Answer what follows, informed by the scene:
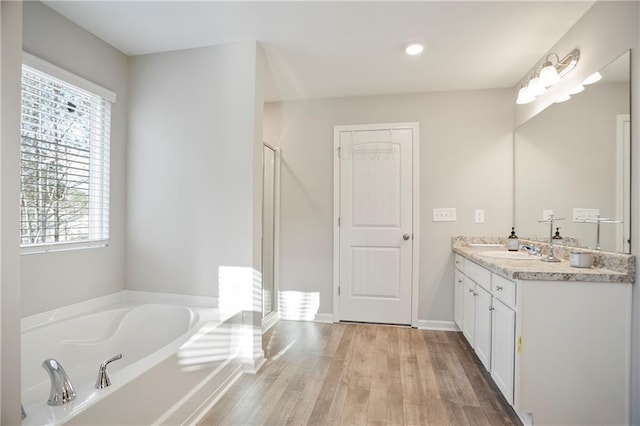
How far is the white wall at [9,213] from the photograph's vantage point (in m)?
0.87

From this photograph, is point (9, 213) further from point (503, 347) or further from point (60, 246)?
point (503, 347)

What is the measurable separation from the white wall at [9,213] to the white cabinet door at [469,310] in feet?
8.53

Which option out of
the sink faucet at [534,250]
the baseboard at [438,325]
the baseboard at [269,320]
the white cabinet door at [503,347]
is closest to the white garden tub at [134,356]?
the baseboard at [269,320]

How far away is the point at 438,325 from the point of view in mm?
3191

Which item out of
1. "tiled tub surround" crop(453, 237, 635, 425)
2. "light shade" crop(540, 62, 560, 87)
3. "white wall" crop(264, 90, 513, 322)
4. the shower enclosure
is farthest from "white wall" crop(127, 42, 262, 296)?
"light shade" crop(540, 62, 560, 87)

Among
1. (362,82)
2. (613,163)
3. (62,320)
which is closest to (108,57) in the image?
(62,320)

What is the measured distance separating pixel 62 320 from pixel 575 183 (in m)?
3.55

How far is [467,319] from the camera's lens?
2.64m

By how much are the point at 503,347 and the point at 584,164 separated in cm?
133

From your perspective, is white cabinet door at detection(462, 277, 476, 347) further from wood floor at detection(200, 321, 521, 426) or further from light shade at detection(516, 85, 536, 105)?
light shade at detection(516, 85, 536, 105)

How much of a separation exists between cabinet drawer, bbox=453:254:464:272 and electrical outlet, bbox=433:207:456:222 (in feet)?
1.26

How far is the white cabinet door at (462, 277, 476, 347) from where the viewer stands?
8.06 feet

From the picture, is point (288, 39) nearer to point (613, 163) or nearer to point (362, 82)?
point (362, 82)

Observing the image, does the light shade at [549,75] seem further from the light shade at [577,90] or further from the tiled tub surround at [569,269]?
the tiled tub surround at [569,269]
